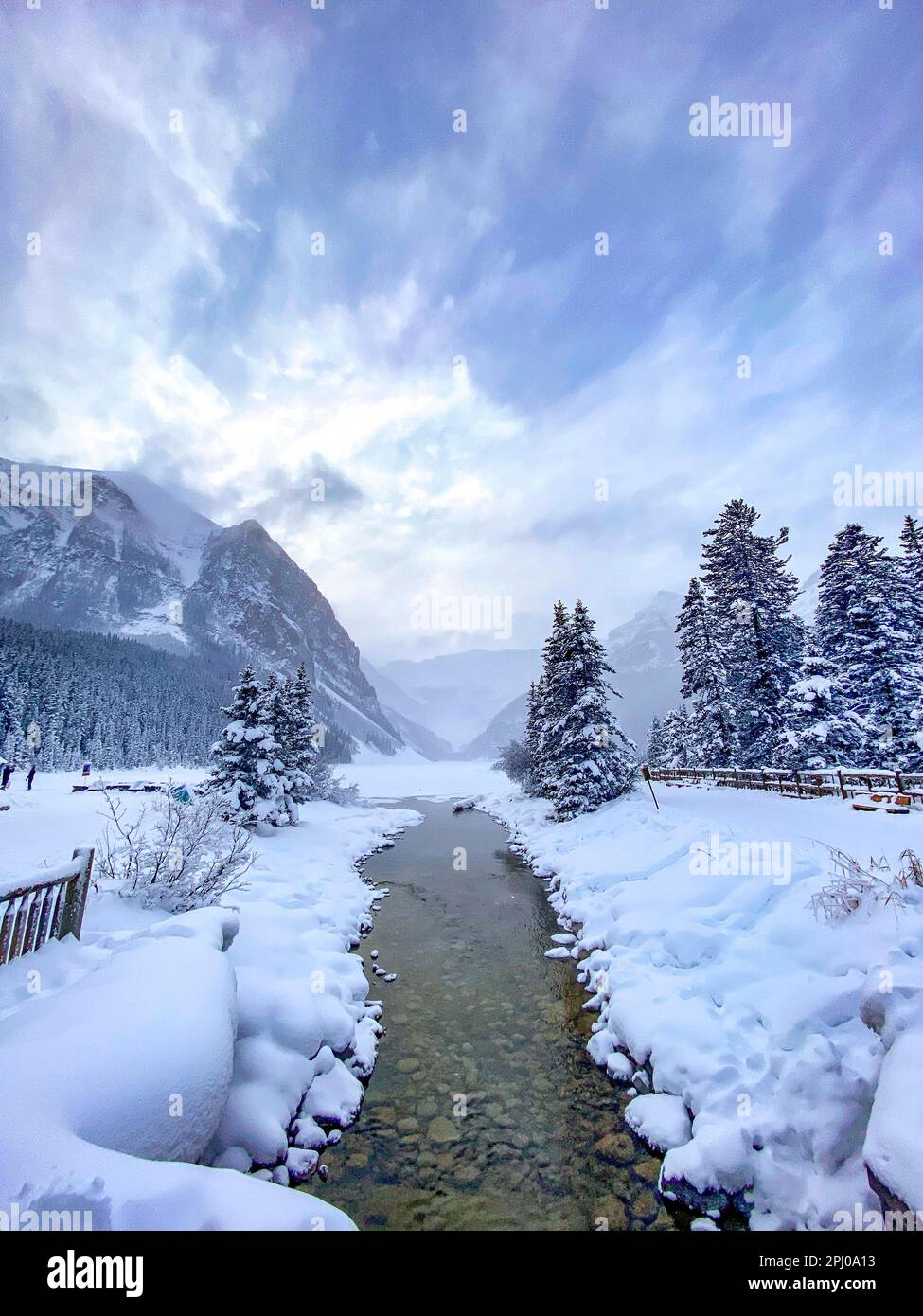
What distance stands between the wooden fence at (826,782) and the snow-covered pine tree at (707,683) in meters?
3.67

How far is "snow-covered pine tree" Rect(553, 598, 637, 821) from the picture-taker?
77.2 ft

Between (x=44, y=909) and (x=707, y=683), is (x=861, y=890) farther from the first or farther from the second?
(x=707, y=683)

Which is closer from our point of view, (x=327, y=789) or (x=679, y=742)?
(x=327, y=789)

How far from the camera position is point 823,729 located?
20.6 m

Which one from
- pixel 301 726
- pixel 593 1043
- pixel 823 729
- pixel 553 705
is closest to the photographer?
pixel 593 1043

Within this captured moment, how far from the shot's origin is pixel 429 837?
2902cm

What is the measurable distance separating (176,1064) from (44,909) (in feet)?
12.7

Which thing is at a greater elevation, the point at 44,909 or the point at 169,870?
the point at 44,909

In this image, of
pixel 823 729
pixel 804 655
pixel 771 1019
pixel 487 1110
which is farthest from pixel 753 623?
pixel 487 1110

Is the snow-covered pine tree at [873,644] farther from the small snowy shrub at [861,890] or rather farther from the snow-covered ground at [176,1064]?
the snow-covered ground at [176,1064]

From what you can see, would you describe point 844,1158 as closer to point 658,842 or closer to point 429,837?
A: point 658,842

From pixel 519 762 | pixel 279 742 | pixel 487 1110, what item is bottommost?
pixel 519 762

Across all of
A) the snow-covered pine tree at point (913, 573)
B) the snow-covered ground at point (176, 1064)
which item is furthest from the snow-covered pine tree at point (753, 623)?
the snow-covered ground at point (176, 1064)

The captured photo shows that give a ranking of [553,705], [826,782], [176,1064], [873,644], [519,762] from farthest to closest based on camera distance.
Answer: [519,762]
[553,705]
[873,644]
[826,782]
[176,1064]
